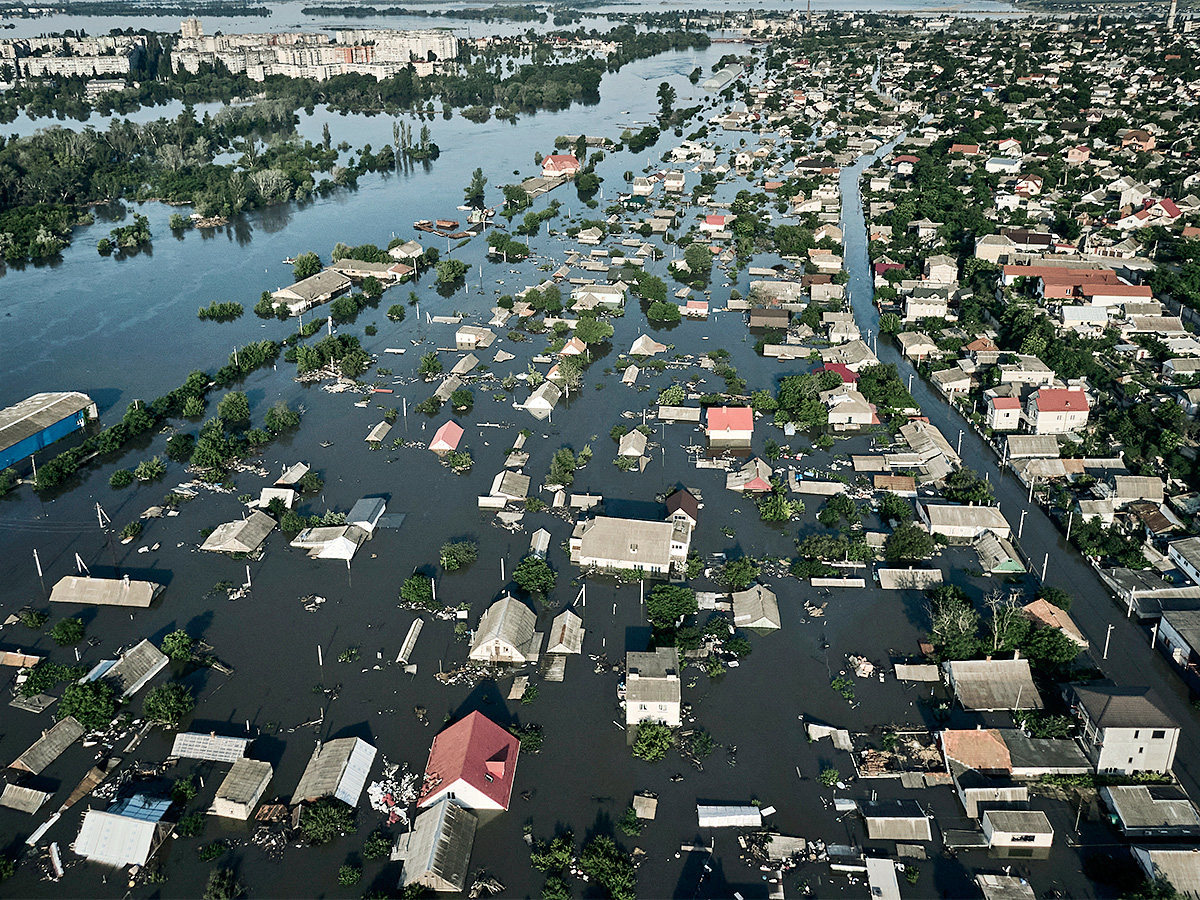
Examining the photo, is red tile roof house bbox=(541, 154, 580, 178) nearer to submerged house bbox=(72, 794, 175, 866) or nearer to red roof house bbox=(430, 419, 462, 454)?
red roof house bbox=(430, 419, 462, 454)

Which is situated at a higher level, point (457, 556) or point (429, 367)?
point (429, 367)

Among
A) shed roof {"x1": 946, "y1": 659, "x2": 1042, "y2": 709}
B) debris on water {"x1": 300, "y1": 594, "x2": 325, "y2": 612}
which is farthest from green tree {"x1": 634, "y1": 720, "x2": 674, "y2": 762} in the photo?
debris on water {"x1": 300, "y1": 594, "x2": 325, "y2": 612}

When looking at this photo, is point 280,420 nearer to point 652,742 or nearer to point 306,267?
point 306,267

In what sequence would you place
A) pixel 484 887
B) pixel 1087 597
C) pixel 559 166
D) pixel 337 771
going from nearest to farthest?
pixel 484 887
pixel 337 771
pixel 1087 597
pixel 559 166

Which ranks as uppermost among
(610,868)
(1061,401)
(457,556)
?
(1061,401)

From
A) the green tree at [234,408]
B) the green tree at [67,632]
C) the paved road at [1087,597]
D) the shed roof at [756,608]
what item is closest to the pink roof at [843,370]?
the paved road at [1087,597]

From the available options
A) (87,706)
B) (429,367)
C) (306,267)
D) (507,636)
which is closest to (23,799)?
(87,706)

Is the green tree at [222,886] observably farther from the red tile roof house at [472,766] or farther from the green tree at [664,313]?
the green tree at [664,313]

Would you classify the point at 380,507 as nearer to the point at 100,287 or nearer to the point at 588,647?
the point at 588,647
